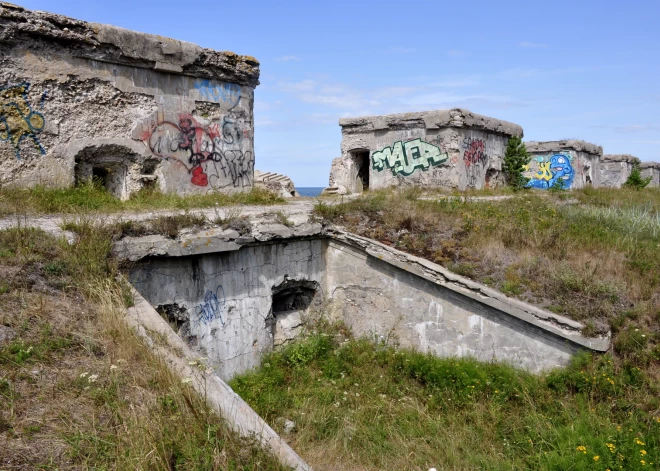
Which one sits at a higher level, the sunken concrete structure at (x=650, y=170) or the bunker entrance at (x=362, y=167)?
the sunken concrete structure at (x=650, y=170)

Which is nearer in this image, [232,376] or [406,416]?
[406,416]

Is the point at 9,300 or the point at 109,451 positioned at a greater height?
the point at 9,300

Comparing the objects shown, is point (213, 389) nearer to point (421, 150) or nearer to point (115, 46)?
point (115, 46)

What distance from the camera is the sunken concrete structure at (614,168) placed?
25.5 meters

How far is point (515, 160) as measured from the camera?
51.5 ft

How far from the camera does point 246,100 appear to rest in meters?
10.9

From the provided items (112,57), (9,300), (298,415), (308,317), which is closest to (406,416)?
(298,415)

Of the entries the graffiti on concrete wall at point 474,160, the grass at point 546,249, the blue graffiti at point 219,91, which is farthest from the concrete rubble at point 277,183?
the graffiti on concrete wall at point 474,160

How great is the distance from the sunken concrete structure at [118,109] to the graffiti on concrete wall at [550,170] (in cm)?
1379

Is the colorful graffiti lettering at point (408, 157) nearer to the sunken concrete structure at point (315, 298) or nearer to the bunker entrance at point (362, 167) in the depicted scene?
the bunker entrance at point (362, 167)

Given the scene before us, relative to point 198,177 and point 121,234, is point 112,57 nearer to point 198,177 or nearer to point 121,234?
point 198,177

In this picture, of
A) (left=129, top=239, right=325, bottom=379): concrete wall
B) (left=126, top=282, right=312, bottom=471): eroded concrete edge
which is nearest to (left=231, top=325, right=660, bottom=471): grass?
(left=129, top=239, right=325, bottom=379): concrete wall

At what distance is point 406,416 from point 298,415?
1.23m

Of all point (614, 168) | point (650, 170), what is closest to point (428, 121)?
point (614, 168)
